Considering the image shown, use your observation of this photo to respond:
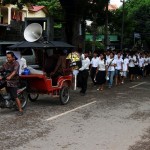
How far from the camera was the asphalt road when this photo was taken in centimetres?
752

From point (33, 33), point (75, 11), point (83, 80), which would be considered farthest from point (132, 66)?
point (33, 33)

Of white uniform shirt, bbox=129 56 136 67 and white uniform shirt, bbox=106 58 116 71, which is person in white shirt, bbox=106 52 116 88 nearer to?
white uniform shirt, bbox=106 58 116 71

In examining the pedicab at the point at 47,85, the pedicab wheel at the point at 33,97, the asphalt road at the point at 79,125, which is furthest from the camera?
the pedicab wheel at the point at 33,97

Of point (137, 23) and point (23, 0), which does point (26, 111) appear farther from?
point (137, 23)

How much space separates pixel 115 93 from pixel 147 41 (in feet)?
97.2

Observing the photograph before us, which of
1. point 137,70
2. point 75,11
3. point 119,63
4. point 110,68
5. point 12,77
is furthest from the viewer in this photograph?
point 137,70

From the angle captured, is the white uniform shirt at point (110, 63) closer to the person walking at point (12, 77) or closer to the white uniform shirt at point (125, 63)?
the white uniform shirt at point (125, 63)

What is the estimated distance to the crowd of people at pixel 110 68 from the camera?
51.1ft

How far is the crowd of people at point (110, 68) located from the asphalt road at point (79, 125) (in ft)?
6.31

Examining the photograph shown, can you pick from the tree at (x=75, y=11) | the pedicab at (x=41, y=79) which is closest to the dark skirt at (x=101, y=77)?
the pedicab at (x=41, y=79)

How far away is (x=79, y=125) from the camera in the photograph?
936 centimetres

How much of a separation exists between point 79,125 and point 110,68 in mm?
9258

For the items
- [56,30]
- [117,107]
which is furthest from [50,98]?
[56,30]

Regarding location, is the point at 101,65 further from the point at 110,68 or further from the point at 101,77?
the point at 110,68
